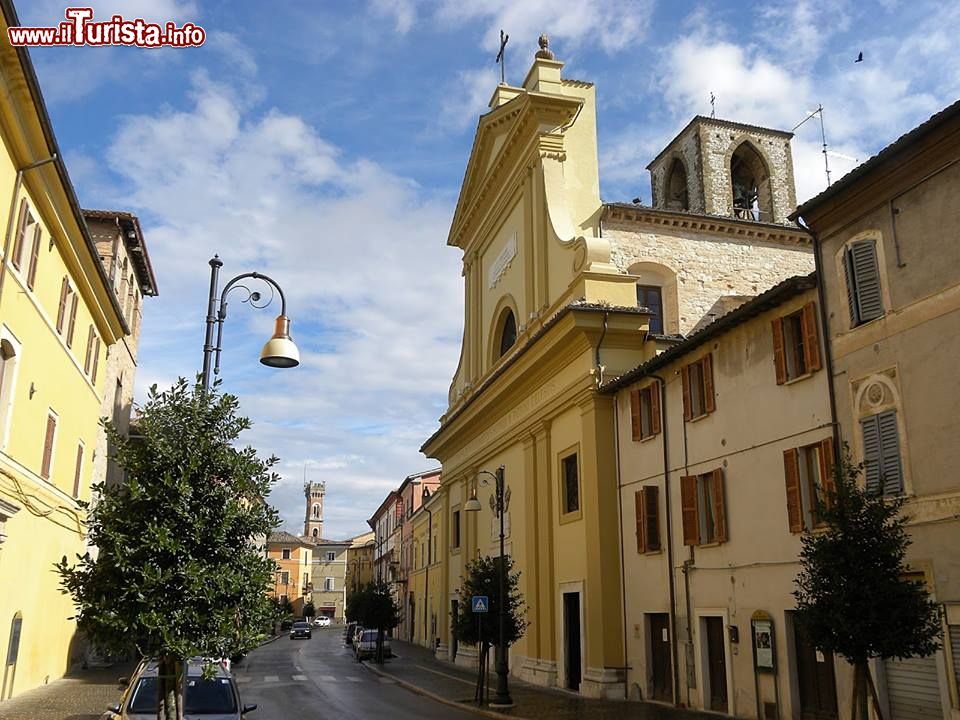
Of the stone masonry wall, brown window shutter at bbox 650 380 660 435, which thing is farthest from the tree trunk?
the stone masonry wall

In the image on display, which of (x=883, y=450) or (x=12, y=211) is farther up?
(x=12, y=211)

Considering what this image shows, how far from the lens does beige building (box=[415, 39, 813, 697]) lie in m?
21.7

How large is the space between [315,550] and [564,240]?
103290 mm

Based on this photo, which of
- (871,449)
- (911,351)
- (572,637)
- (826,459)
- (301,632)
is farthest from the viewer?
(301,632)

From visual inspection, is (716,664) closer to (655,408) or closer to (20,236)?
(655,408)

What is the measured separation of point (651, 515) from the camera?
19172mm

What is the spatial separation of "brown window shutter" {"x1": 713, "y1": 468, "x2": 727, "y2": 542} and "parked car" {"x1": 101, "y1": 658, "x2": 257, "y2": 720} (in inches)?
358

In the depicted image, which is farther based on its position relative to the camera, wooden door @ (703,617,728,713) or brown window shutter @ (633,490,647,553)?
brown window shutter @ (633,490,647,553)

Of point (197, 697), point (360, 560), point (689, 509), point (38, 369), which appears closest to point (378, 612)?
point (38, 369)

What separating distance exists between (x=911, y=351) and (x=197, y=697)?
35.6 feet

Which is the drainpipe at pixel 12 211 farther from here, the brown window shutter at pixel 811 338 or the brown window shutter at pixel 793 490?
the brown window shutter at pixel 793 490

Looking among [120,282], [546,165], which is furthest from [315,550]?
[546,165]

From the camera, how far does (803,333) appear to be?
46.6ft

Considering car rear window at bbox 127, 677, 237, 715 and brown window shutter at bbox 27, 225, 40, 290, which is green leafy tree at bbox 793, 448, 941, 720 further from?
brown window shutter at bbox 27, 225, 40, 290
